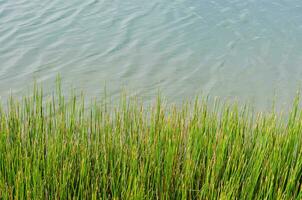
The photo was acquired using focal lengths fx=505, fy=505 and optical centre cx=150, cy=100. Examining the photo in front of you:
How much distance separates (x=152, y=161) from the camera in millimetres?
2236

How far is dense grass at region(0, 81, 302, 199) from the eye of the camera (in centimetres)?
206

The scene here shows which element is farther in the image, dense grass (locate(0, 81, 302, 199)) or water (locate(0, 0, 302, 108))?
water (locate(0, 0, 302, 108))

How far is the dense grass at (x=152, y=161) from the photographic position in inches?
81.0

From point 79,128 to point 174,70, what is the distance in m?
1.76

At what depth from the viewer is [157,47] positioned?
4465 millimetres

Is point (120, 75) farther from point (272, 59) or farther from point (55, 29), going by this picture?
point (272, 59)

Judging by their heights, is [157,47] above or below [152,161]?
below

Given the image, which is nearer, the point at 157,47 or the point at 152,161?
the point at 152,161

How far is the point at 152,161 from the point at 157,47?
7.70ft

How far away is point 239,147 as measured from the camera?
2.31m

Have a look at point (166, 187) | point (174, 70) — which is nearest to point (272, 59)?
point (174, 70)

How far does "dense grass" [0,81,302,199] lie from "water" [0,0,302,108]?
104 cm

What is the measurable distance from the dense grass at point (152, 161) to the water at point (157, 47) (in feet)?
3.42

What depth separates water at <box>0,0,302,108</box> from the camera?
3848 millimetres
